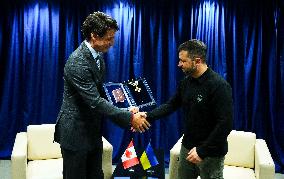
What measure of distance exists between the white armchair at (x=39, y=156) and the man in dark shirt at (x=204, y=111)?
4.00ft

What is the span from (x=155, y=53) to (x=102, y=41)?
8.00 ft

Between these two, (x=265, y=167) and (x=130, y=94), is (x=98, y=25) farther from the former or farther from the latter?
(x=265, y=167)

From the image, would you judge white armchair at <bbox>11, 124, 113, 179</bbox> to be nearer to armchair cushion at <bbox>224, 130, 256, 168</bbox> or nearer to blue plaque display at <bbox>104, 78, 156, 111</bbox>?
blue plaque display at <bbox>104, 78, 156, 111</bbox>

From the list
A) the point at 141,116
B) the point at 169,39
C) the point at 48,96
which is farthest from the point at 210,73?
the point at 48,96

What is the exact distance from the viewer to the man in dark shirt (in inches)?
104

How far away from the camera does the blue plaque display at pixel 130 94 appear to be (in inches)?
131

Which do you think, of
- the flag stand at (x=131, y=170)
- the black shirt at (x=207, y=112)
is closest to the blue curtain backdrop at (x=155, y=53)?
the flag stand at (x=131, y=170)

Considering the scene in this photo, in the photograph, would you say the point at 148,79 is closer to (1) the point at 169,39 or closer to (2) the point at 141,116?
(1) the point at 169,39

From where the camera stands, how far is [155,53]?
497 cm

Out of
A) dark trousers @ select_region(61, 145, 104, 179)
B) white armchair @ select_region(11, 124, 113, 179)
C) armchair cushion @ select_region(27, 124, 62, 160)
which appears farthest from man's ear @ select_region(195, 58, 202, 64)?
armchair cushion @ select_region(27, 124, 62, 160)

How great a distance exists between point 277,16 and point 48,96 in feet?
9.72

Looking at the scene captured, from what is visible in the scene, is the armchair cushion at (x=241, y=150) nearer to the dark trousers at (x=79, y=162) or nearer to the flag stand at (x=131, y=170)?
the flag stand at (x=131, y=170)

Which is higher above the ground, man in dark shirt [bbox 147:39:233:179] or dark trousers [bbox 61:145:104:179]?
man in dark shirt [bbox 147:39:233:179]

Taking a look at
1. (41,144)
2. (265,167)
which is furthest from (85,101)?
(265,167)
